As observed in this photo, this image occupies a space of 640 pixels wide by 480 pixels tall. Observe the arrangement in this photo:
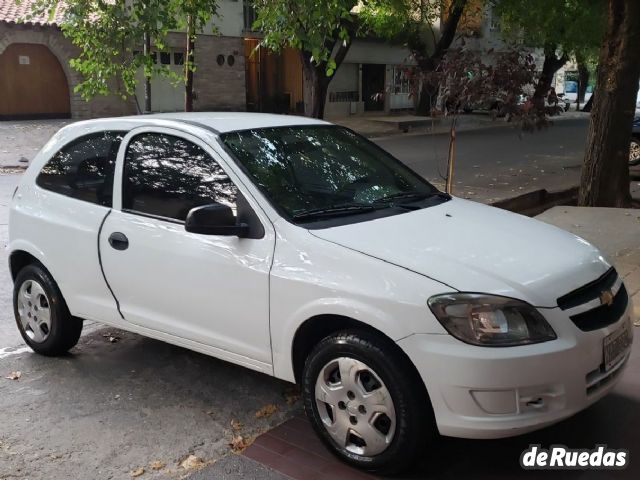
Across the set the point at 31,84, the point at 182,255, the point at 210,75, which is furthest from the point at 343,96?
the point at 182,255

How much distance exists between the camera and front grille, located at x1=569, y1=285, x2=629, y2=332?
3.10 metres

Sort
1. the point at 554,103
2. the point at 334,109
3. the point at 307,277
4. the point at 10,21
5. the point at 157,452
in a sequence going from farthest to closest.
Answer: the point at 334,109
the point at 10,21
the point at 554,103
the point at 157,452
the point at 307,277

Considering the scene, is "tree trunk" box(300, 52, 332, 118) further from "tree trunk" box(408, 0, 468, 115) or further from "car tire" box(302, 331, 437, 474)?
"car tire" box(302, 331, 437, 474)

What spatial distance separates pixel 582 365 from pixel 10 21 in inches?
920

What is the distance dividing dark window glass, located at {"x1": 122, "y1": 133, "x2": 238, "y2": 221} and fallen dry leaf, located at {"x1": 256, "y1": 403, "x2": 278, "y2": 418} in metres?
1.25

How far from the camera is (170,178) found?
13.5 feet

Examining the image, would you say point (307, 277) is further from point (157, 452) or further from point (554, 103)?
point (554, 103)

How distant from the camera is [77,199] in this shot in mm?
4535

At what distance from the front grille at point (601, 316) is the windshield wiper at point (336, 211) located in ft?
4.16

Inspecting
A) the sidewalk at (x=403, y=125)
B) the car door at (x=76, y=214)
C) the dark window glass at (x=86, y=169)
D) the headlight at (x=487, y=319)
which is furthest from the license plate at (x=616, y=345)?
the sidewalk at (x=403, y=125)

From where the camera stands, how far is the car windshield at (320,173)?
3740 millimetres

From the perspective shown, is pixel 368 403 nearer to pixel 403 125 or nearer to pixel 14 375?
pixel 14 375

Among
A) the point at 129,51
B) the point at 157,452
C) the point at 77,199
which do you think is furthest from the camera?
the point at 129,51

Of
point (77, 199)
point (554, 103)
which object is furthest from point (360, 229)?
point (554, 103)
